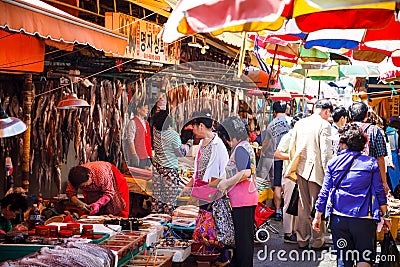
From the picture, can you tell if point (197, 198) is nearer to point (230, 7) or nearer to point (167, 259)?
point (167, 259)

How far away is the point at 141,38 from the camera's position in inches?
350

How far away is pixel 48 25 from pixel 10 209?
100 inches

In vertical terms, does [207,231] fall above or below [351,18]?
below

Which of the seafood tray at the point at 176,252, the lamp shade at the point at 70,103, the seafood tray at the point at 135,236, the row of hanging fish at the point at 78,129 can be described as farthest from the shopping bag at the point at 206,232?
the row of hanging fish at the point at 78,129

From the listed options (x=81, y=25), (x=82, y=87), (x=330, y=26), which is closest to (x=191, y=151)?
(x=82, y=87)

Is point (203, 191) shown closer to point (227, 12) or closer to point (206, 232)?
point (206, 232)

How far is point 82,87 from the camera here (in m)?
10.3

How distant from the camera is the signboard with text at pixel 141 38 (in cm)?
786

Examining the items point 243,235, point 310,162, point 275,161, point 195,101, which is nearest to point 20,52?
point 243,235

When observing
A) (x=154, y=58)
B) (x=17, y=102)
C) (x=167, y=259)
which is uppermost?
(x=154, y=58)

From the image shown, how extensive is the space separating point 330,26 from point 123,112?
21.6 feet

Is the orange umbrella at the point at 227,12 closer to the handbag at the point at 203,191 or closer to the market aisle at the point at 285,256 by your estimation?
the handbag at the point at 203,191

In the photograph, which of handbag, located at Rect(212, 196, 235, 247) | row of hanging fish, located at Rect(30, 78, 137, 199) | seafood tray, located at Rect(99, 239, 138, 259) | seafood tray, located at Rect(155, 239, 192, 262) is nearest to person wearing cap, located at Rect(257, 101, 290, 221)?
row of hanging fish, located at Rect(30, 78, 137, 199)

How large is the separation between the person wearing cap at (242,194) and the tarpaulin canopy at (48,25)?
2088 millimetres
